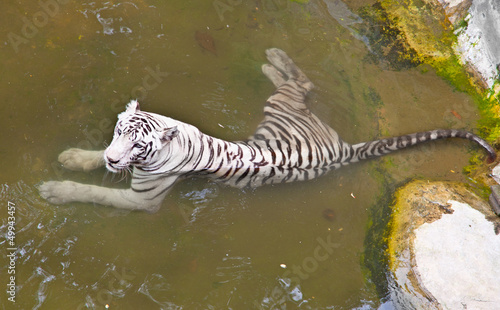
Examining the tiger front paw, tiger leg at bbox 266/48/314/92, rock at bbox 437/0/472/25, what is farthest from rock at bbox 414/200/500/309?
the tiger front paw

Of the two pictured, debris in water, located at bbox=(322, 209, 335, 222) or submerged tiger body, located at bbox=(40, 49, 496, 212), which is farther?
debris in water, located at bbox=(322, 209, 335, 222)

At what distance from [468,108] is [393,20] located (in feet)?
4.90

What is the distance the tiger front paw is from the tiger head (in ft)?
2.48

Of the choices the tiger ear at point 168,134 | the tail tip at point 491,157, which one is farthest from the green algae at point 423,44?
the tiger ear at point 168,134

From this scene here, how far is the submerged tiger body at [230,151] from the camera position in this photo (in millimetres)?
3363

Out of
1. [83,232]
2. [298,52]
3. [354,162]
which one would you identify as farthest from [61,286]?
[298,52]

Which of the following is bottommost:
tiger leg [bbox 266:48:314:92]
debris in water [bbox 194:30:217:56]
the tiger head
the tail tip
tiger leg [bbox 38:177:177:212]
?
tiger leg [bbox 38:177:177:212]

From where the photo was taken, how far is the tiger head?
10.3 ft

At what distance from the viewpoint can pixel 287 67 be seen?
475 centimetres

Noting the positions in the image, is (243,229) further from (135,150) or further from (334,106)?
(334,106)

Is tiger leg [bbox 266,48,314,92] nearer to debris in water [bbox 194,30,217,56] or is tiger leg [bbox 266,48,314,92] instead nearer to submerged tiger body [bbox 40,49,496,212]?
submerged tiger body [bbox 40,49,496,212]

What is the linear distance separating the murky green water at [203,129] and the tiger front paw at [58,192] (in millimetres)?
78

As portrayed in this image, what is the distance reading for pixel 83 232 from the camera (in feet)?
12.4

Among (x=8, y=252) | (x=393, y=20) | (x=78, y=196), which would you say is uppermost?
(x=393, y=20)
